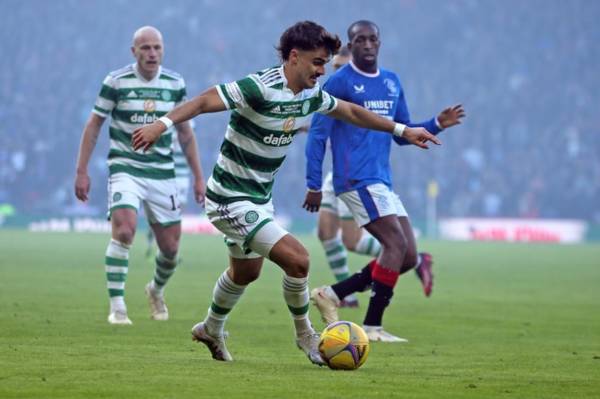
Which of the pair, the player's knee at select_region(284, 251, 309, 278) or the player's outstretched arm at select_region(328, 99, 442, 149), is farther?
the player's outstretched arm at select_region(328, 99, 442, 149)

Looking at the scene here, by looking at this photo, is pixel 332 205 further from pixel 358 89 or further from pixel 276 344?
pixel 276 344

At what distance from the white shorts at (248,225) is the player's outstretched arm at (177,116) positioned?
76 cm

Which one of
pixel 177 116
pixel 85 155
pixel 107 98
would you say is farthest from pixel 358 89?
pixel 177 116

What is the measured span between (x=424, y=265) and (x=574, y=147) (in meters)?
38.4

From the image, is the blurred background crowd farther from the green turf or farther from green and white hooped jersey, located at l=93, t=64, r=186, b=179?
green and white hooped jersey, located at l=93, t=64, r=186, b=179

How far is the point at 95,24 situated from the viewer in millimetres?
54688

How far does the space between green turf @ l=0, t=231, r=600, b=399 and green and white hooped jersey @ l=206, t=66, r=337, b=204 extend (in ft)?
3.77

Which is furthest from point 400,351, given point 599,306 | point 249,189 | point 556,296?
point 556,296

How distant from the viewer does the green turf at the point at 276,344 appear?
6.74 metres

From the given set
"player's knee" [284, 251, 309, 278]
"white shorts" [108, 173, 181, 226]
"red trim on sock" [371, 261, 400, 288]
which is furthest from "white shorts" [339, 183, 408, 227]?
"player's knee" [284, 251, 309, 278]

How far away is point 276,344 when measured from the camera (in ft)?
31.9

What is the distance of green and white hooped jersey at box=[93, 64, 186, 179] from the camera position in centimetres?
1158

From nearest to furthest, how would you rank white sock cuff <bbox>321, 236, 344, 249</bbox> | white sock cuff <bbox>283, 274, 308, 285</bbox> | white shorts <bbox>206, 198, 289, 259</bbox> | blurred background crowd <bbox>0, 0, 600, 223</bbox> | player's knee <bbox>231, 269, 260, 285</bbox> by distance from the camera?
1. white shorts <bbox>206, 198, 289, 259</bbox>
2. white sock cuff <bbox>283, 274, 308, 285</bbox>
3. player's knee <bbox>231, 269, 260, 285</bbox>
4. white sock cuff <bbox>321, 236, 344, 249</bbox>
5. blurred background crowd <bbox>0, 0, 600, 223</bbox>

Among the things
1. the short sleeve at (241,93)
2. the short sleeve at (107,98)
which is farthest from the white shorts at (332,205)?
the short sleeve at (241,93)
